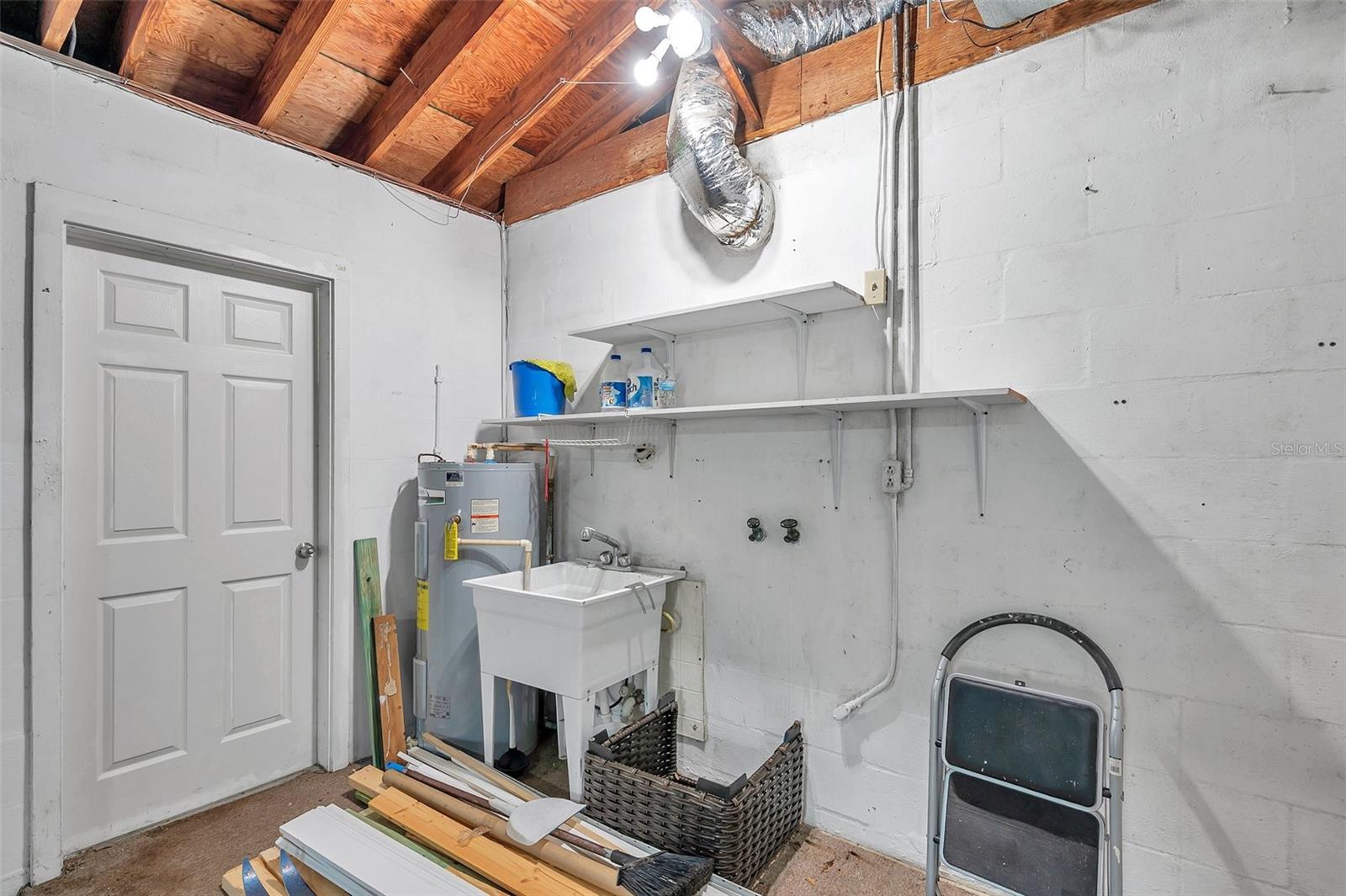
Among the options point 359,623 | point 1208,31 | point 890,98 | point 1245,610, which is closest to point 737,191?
point 890,98

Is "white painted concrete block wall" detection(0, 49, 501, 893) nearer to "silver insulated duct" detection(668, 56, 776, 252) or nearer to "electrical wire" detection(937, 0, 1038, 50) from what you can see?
"silver insulated duct" detection(668, 56, 776, 252)

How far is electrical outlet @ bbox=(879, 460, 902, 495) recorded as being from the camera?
2.00 metres

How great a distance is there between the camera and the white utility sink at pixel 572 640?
2.11 m

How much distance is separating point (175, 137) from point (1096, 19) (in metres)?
2.90

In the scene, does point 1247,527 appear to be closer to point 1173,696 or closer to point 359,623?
point 1173,696

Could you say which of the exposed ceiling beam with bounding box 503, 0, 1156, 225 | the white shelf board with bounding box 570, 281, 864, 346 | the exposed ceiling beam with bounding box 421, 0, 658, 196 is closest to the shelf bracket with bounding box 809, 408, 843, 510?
the white shelf board with bounding box 570, 281, 864, 346

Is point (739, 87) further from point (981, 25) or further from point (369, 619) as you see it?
point (369, 619)

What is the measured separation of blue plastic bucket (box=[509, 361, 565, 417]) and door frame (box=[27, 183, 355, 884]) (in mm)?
697

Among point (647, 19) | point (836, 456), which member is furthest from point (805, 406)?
point (647, 19)

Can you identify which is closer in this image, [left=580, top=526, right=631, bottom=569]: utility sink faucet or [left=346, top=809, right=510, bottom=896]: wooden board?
[left=346, top=809, right=510, bottom=896]: wooden board

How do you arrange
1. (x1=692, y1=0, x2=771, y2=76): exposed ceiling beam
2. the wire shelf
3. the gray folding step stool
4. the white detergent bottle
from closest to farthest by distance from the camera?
the gray folding step stool
(x1=692, y1=0, x2=771, y2=76): exposed ceiling beam
the white detergent bottle
the wire shelf

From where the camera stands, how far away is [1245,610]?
60.8 inches

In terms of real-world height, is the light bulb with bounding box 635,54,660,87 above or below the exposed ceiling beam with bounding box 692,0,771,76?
below

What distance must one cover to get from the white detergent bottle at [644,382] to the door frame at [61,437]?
3.82 feet
